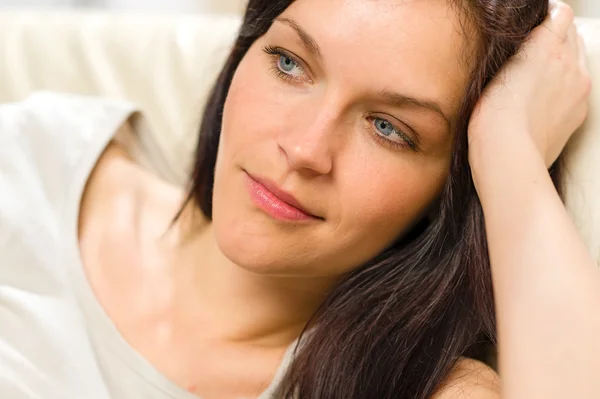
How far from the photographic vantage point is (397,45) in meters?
0.89

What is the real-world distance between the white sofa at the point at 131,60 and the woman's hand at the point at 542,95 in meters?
0.61

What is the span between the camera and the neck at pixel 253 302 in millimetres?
1146

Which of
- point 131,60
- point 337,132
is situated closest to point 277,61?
point 337,132

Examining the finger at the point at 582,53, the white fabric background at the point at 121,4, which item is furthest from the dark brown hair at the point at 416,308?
the white fabric background at the point at 121,4

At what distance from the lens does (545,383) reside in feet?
2.62

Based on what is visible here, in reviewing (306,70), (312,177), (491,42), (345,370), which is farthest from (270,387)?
(491,42)

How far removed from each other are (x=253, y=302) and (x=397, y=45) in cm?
47

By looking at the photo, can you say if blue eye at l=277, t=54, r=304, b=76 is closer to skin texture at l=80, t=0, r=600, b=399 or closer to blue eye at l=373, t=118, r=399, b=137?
skin texture at l=80, t=0, r=600, b=399

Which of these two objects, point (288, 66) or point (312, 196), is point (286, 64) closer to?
point (288, 66)

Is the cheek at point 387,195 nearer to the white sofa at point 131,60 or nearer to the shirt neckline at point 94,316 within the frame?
the shirt neckline at point 94,316

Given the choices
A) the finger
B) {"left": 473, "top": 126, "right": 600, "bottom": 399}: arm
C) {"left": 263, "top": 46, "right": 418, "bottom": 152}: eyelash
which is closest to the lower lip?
{"left": 263, "top": 46, "right": 418, "bottom": 152}: eyelash

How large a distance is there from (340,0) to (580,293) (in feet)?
1.47

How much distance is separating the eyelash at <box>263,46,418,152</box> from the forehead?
0.06m

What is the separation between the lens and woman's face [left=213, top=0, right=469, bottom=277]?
89cm
